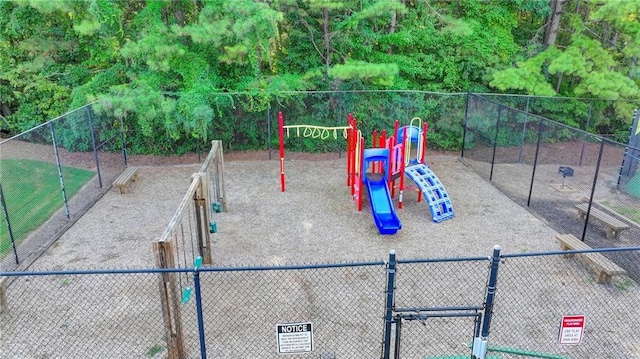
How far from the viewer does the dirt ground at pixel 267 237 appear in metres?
5.85

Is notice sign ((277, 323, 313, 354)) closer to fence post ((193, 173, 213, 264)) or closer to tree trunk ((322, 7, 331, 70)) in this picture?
fence post ((193, 173, 213, 264))

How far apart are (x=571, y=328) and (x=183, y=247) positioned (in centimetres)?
423

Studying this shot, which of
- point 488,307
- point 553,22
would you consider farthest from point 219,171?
point 553,22

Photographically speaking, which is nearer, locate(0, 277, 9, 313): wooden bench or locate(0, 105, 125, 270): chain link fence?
locate(0, 277, 9, 313): wooden bench

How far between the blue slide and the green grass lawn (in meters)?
5.87

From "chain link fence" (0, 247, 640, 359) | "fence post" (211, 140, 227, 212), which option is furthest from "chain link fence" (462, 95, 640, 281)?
"fence post" (211, 140, 227, 212)

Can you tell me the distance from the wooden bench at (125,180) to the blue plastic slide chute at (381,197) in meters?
5.13

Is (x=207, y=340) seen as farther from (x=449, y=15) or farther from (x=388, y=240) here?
(x=449, y=15)

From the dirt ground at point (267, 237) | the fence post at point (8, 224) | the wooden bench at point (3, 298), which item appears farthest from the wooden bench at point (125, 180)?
the wooden bench at point (3, 298)

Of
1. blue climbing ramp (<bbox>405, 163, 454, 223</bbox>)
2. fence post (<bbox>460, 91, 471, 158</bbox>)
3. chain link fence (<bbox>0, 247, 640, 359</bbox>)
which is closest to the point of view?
chain link fence (<bbox>0, 247, 640, 359</bbox>)

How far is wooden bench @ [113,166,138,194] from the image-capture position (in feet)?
32.7

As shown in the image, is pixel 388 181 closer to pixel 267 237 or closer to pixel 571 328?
pixel 267 237

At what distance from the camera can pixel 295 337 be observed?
402cm

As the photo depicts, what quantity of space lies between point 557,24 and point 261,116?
9.01m
